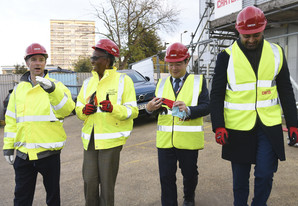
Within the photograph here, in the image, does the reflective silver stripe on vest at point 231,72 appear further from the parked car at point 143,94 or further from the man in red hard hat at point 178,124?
the parked car at point 143,94

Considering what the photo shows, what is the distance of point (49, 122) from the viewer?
254cm

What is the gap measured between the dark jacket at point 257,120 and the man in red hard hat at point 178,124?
38 cm

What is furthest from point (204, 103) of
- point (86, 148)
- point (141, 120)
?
point (141, 120)

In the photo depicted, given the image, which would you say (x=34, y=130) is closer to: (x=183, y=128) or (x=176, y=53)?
(x=183, y=128)

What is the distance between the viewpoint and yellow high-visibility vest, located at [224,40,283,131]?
7.29 ft

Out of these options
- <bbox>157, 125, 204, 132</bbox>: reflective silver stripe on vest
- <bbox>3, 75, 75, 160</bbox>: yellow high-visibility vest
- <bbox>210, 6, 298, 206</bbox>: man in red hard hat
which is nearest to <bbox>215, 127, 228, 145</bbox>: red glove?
<bbox>210, 6, 298, 206</bbox>: man in red hard hat

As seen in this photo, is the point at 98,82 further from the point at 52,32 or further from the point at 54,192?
the point at 52,32

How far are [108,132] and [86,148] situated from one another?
29 centimetres

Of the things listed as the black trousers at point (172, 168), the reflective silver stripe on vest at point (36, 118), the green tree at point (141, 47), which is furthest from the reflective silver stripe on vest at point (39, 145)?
the green tree at point (141, 47)

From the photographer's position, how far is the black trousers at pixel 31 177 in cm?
251

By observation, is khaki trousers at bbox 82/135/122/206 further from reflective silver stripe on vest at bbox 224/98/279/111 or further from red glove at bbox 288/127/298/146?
red glove at bbox 288/127/298/146

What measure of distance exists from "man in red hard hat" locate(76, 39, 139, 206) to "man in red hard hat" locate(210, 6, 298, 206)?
91cm

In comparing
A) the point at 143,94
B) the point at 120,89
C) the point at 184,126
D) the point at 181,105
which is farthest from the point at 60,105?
the point at 143,94

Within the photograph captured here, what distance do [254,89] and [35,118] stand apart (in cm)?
211
